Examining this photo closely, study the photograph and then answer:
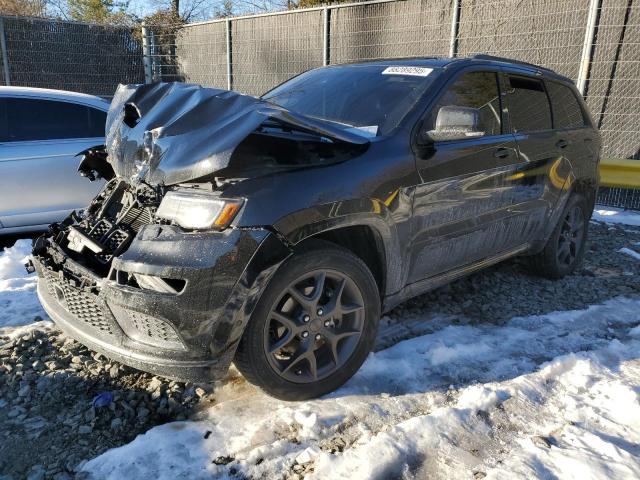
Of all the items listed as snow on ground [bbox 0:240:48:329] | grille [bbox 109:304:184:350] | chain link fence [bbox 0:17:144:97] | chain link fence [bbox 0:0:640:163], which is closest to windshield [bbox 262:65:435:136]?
grille [bbox 109:304:184:350]

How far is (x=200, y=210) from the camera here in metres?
2.43

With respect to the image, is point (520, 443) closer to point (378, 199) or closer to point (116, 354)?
point (378, 199)

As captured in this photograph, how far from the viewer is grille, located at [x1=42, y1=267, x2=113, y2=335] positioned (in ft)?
8.54

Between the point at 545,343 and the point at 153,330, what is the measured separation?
2.60 meters

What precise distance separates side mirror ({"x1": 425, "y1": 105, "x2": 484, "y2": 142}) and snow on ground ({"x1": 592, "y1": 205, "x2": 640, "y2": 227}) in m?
5.17

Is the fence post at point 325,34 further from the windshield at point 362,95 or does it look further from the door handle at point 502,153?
the door handle at point 502,153

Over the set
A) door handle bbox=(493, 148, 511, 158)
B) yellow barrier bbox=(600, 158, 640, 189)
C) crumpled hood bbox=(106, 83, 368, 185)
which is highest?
crumpled hood bbox=(106, 83, 368, 185)

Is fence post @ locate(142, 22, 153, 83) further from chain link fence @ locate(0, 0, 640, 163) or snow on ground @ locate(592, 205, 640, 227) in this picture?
snow on ground @ locate(592, 205, 640, 227)

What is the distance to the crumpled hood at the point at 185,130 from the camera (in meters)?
2.48

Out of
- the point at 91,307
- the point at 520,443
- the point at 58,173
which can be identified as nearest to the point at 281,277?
the point at 91,307

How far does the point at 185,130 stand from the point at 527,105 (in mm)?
2957

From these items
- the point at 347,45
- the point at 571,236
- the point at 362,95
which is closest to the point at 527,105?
the point at 571,236

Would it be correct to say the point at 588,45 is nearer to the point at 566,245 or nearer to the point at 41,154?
the point at 566,245

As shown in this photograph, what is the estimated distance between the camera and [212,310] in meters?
2.38
